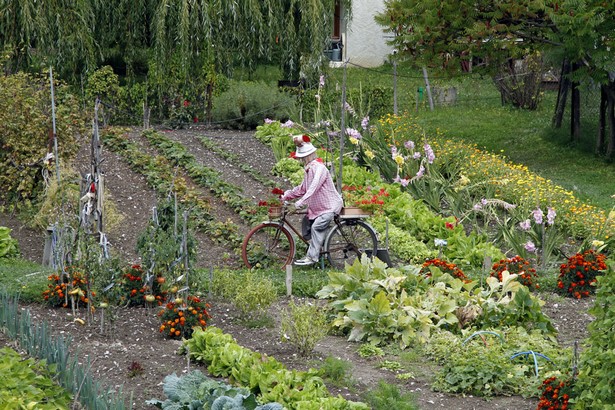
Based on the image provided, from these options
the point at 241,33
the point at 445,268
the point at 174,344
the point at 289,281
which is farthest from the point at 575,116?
the point at 174,344

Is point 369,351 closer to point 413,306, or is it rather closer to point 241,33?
point 413,306

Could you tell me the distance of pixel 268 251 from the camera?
462 inches

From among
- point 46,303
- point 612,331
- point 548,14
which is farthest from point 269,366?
point 548,14

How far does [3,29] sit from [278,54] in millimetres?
6122

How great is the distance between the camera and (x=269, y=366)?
7355mm

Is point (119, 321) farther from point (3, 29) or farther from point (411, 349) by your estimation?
point (3, 29)

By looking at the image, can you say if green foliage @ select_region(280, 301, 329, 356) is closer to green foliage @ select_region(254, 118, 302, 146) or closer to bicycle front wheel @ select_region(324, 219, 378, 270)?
bicycle front wheel @ select_region(324, 219, 378, 270)

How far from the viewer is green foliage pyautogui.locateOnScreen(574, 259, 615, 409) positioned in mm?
6422

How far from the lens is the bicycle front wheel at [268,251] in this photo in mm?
11570

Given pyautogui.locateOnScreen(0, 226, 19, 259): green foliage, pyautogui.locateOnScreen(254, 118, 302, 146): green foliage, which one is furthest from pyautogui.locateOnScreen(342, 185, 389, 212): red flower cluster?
pyautogui.locateOnScreen(254, 118, 302, 146): green foliage

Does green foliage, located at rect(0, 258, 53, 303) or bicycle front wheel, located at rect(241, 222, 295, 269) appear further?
bicycle front wheel, located at rect(241, 222, 295, 269)

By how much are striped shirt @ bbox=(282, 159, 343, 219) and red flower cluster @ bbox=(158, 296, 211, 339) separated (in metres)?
2.80

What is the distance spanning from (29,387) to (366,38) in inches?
980

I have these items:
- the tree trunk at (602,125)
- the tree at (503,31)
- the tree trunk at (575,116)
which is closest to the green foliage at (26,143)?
the tree at (503,31)
